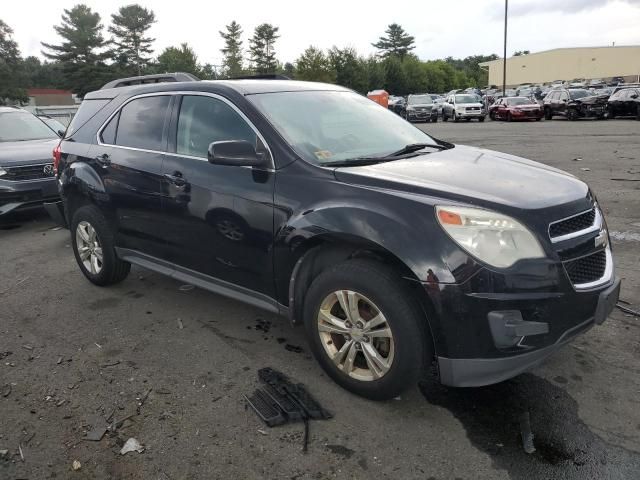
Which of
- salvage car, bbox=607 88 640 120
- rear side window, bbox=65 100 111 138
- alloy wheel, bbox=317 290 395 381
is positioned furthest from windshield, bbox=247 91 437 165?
salvage car, bbox=607 88 640 120

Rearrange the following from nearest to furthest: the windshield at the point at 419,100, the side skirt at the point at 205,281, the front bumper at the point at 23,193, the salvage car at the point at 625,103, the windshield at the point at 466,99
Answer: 1. the side skirt at the point at 205,281
2. the front bumper at the point at 23,193
3. the salvage car at the point at 625,103
4. the windshield at the point at 466,99
5. the windshield at the point at 419,100

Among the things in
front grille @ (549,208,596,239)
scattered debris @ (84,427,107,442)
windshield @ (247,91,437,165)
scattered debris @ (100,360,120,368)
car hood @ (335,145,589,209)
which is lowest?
scattered debris @ (84,427,107,442)

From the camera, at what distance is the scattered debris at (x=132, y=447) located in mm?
2791

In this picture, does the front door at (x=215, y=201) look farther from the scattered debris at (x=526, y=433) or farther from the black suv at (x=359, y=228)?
the scattered debris at (x=526, y=433)

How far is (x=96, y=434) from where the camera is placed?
2.94 meters

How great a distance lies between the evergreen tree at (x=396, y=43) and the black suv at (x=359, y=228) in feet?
367

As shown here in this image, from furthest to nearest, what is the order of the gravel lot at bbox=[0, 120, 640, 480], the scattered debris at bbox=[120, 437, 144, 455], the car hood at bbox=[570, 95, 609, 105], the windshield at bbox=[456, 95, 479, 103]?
the windshield at bbox=[456, 95, 479, 103]
the car hood at bbox=[570, 95, 609, 105]
the scattered debris at bbox=[120, 437, 144, 455]
the gravel lot at bbox=[0, 120, 640, 480]

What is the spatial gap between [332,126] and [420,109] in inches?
1190

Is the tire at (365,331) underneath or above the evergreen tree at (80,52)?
underneath

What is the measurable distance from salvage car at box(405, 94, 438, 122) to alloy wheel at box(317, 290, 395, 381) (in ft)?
101

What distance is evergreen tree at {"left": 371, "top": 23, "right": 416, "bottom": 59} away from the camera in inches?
4311

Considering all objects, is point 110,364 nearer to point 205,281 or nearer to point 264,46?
point 205,281

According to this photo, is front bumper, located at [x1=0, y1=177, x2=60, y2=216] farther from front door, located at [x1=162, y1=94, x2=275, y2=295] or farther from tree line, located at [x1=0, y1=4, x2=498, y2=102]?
tree line, located at [x1=0, y1=4, x2=498, y2=102]

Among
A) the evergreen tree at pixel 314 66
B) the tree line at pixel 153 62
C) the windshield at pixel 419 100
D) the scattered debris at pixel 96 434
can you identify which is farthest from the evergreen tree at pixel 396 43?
the scattered debris at pixel 96 434
